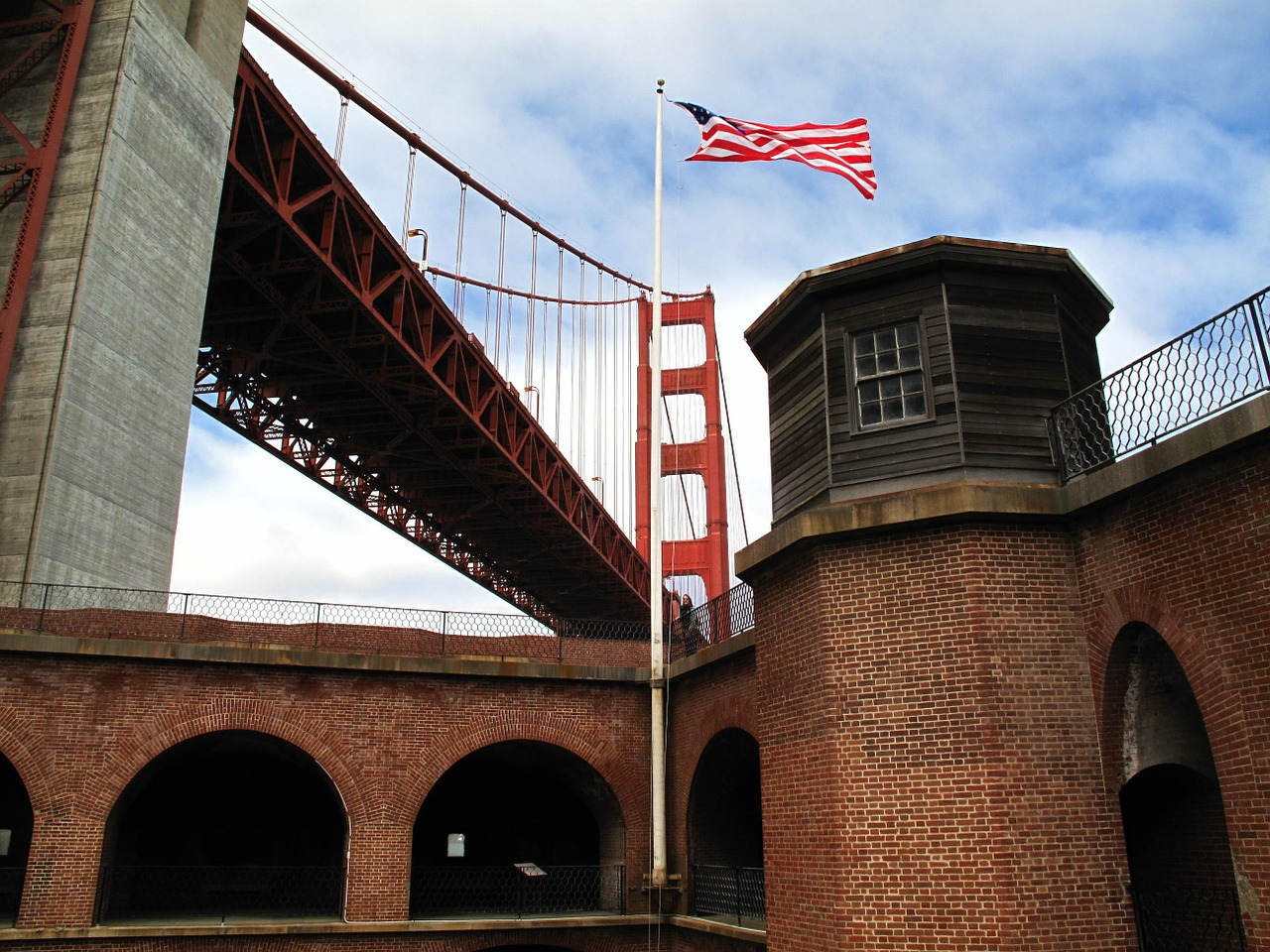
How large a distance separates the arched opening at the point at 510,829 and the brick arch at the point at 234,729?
275 cm

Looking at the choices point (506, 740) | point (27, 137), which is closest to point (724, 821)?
point (506, 740)

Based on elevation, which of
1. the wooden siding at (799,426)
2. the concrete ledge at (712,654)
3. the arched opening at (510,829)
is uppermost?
the wooden siding at (799,426)

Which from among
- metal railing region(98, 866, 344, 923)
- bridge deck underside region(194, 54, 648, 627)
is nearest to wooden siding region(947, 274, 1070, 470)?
metal railing region(98, 866, 344, 923)

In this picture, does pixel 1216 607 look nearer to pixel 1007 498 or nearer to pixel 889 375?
pixel 1007 498

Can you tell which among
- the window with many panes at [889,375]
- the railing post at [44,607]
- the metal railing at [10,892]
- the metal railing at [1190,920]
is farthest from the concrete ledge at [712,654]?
the metal railing at [10,892]

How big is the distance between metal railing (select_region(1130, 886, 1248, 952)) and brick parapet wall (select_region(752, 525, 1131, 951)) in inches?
25.2

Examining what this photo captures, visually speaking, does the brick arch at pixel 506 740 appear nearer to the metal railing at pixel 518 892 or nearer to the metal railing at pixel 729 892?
the metal railing at pixel 518 892

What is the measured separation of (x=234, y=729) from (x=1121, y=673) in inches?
415

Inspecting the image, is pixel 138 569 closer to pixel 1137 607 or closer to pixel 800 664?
pixel 800 664

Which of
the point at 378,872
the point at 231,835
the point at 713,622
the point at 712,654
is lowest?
the point at 378,872

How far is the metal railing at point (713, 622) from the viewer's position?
1360cm

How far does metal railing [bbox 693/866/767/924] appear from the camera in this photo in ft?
42.5

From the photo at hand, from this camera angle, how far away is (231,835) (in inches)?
674

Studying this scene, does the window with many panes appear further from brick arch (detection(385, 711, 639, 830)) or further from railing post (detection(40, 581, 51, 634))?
railing post (detection(40, 581, 51, 634))
